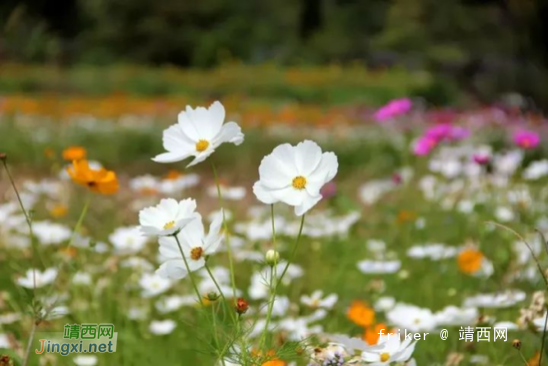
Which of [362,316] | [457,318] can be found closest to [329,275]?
[362,316]

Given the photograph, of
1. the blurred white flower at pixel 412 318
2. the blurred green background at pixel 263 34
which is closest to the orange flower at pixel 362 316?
the blurred white flower at pixel 412 318

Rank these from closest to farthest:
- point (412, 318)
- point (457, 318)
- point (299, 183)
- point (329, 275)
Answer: point (299, 183)
point (457, 318)
point (412, 318)
point (329, 275)

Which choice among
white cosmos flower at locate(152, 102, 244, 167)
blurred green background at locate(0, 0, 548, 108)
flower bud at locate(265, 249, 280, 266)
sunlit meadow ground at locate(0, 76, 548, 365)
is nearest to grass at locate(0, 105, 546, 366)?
sunlit meadow ground at locate(0, 76, 548, 365)

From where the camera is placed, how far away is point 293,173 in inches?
34.9

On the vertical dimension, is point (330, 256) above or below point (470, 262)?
above

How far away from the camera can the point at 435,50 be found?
18.5 m

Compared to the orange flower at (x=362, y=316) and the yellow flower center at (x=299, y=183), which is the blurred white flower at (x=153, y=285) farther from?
the yellow flower center at (x=299, y=183)

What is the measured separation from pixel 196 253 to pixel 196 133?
16 centimetres

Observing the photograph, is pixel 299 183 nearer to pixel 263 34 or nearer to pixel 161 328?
pixel 161 328

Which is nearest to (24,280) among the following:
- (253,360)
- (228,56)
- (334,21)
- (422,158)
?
(253,360)

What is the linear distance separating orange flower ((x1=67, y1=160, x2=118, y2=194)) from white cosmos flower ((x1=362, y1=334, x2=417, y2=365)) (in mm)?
477

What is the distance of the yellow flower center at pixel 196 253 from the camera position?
36.3 inches

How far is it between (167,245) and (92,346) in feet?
0.99

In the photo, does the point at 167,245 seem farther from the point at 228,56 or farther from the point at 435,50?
the point at 435,50
